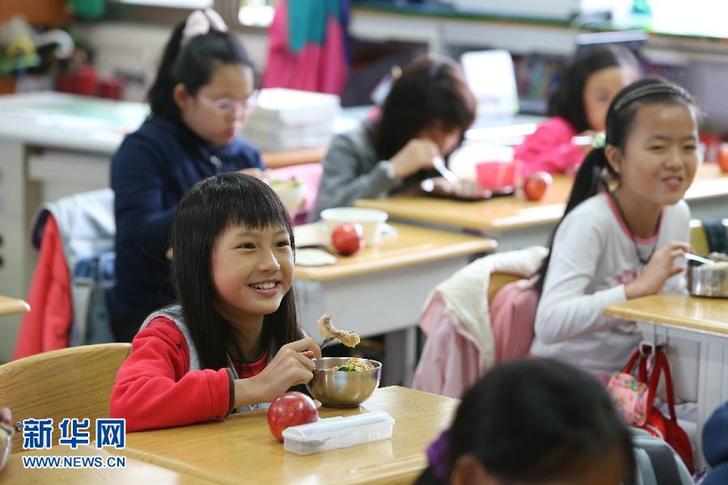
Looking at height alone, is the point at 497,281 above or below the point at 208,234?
below

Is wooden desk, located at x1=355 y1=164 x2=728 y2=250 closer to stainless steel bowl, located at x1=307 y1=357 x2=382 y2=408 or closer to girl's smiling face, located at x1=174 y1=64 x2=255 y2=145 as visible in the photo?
girl's smiling face, located at x1=174 y1=64 x2=255 y2=145

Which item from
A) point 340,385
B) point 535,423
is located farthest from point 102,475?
point 535,423

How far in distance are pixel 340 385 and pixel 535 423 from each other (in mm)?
880

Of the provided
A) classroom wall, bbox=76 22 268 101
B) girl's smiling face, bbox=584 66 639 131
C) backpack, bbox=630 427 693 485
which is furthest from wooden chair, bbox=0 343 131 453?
classroom wall, bbox=76 22 268 101

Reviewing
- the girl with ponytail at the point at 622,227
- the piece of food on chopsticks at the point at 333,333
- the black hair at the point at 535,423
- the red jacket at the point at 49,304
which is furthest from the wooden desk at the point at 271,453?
the red jacket at the point at 49,304

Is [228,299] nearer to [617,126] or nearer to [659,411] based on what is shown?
[659,411]

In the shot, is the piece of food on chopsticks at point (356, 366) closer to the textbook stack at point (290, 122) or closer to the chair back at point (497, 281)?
the chair back at point (497, 281)

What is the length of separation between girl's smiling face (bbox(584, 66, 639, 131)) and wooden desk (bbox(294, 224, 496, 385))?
122 centimetres

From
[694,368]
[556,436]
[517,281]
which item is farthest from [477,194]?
[556,436]

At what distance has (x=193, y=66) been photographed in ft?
12.3

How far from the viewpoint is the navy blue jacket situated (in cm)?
358

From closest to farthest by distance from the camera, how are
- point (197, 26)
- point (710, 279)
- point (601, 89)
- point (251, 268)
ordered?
point (251, 268) → point (710, 279) → point (197, 26) → point (601, 89)

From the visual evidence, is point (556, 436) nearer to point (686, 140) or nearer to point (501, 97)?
point (686, 140)

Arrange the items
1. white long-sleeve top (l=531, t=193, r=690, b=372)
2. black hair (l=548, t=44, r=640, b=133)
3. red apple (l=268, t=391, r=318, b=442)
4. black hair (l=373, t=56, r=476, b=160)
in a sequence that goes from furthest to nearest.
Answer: black hair (l=548, t=44, r=640, b=133) → black hair (l=373, t=56, r=476, b=160) → white long-sleeve top (l=531, t=193, r=690, b=372) → red apple (l=268, t=391, r=318, b=442)
